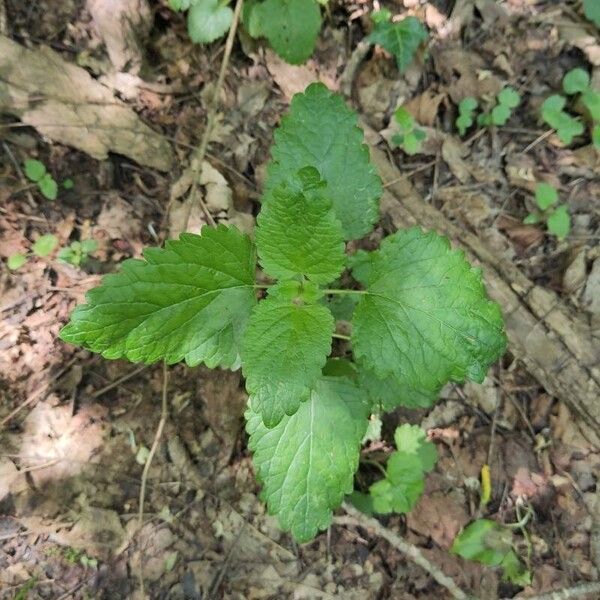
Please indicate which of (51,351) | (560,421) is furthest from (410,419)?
(51,351)

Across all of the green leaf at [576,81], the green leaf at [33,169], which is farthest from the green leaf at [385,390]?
the green leaf at [576,81]

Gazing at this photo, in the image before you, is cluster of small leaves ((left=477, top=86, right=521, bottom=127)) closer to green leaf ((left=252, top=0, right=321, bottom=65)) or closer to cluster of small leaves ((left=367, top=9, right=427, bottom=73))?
cluster of small leaves ((left=367, top=9, right=427, bottom=73))

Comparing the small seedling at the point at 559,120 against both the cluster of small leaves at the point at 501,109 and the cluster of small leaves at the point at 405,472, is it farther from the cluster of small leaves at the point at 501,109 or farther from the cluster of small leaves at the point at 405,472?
the cluster of small leaves at the point at 405,472

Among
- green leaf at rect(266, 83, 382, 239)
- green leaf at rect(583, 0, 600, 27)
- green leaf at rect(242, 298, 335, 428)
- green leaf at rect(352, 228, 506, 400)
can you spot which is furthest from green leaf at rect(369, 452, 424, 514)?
green leaf at rect(583, 0, 600, 27)

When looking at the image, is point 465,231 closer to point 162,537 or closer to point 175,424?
point 175,424

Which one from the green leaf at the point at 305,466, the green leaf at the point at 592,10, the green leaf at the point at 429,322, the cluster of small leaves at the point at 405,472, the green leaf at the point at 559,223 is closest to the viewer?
the green leaf at the point at 429,322
